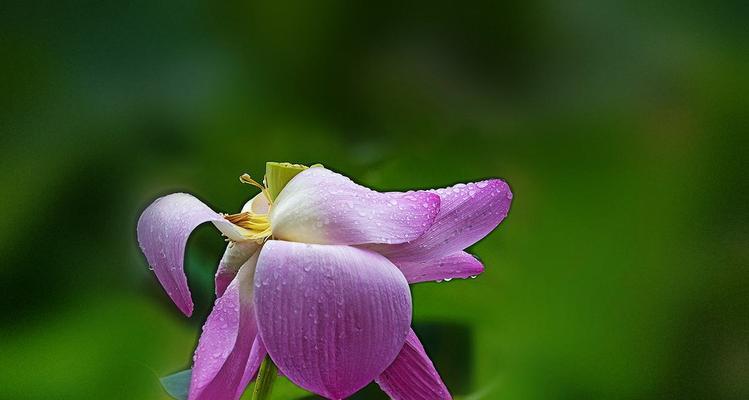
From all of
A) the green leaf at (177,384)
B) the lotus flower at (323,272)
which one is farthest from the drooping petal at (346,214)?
the green leaf at (177,384)

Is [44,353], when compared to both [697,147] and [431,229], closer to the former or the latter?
[431,229]

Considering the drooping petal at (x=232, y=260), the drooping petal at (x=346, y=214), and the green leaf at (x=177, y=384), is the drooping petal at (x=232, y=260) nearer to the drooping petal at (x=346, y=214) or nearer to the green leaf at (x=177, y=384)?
the drooping petal at (x=346, y=214)

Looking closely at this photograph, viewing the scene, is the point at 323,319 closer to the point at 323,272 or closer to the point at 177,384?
the point at 323,272

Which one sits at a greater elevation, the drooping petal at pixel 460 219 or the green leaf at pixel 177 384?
the drooping petal at pixel 460 219

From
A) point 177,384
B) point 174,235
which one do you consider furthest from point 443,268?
point 177,384

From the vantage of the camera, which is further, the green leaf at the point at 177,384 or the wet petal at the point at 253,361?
the green leaf at the point at 177,384

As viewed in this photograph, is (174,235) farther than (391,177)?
No
